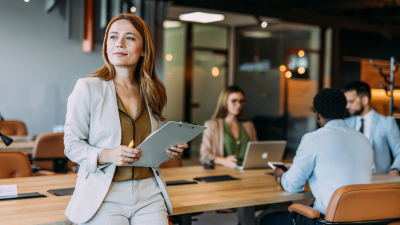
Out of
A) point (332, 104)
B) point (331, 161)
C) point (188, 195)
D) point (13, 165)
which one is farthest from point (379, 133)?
point (13, 165)

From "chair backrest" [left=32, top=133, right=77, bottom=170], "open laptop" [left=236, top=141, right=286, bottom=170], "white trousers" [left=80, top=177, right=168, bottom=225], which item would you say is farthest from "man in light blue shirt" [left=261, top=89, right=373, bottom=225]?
"chair backrest" [left=32, top=133, right=77, bottom=170]

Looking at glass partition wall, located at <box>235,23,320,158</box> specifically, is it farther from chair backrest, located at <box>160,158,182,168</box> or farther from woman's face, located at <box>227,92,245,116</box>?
chair backrest, located at <box>160,158,182,168</box>

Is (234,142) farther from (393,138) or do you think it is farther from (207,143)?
(393,138)

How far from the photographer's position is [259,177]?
10.7ft

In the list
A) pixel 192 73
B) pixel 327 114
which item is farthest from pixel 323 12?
pixel 327 114

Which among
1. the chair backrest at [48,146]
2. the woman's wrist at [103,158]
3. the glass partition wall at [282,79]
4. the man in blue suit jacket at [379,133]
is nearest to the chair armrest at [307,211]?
the woman's wrist at [103,158]

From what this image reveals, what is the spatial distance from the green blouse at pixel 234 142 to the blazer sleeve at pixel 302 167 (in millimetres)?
1383

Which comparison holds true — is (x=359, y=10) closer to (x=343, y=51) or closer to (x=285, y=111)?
(x=343, y=51)

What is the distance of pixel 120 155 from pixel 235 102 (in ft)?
8.80

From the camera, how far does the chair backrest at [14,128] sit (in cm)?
545

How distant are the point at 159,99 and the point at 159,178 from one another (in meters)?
0.39

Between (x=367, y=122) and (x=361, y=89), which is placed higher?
(x=361, y=89)

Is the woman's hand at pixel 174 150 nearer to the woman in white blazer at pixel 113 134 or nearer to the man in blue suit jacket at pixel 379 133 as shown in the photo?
the woman in white blazer at pixel 113 134

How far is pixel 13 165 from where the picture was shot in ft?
9.89
